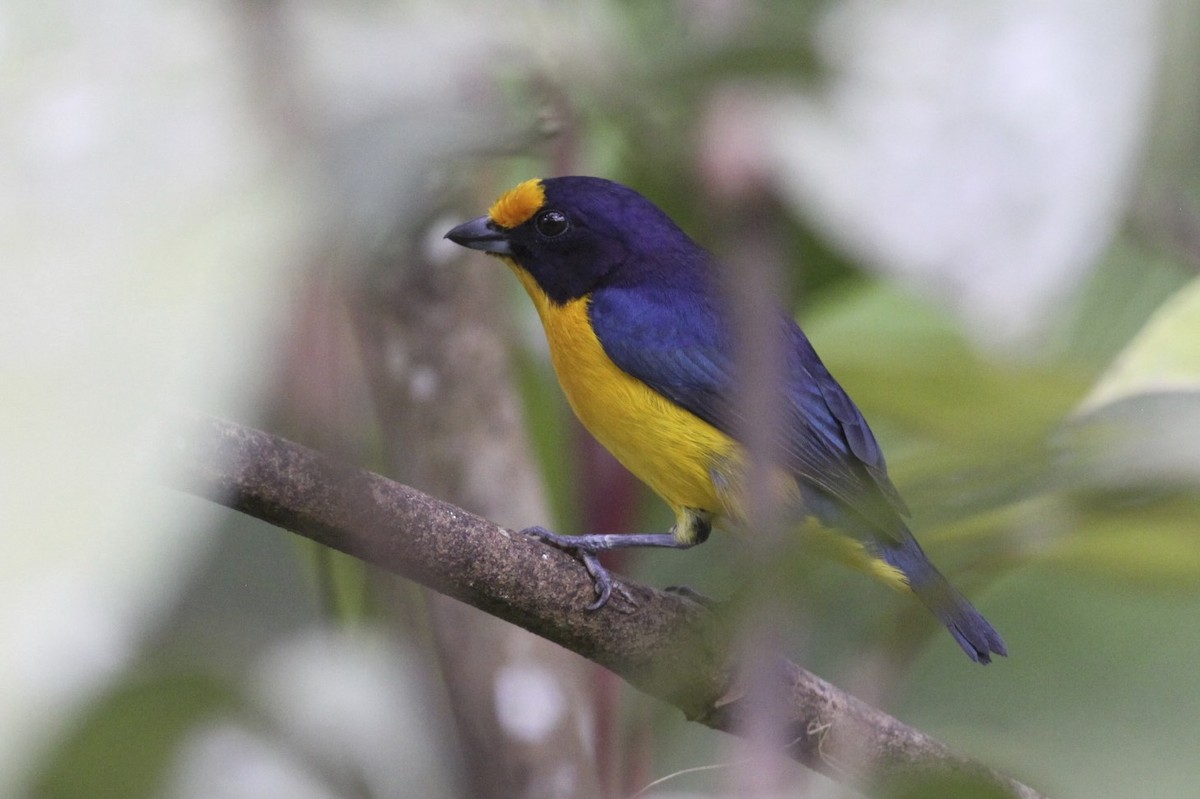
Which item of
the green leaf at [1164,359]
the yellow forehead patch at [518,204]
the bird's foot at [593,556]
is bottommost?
the bird's foot at [593,556]

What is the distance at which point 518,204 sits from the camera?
2479 millimetres

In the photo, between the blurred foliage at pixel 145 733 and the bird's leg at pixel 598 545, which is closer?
the blurred foliage at pixel 145 733

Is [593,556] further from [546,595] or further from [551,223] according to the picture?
[551,223]

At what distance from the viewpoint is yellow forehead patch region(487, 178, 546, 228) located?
2455 millimetres

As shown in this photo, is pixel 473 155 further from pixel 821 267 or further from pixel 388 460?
pixel 388 460

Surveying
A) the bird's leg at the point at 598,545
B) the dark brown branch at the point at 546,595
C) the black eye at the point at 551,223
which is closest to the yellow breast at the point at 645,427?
the bird's leg at the point at 598,545

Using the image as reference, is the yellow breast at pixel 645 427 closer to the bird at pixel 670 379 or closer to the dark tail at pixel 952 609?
the bird at pixel 670 379

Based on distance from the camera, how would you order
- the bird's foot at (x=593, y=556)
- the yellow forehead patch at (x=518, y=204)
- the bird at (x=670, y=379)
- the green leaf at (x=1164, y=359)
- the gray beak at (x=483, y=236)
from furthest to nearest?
1. the yellow forehead patch at (x=518, y=204)
2. the gray beak at (x=483, y=236)
3. the bird at (x=670, y=379)
4. the bird's foot at (x=593, y=556)
5. the green leaf at (x=1164, y=359)

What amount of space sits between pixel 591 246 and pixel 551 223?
0.10m

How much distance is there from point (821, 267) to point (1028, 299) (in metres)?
0.83

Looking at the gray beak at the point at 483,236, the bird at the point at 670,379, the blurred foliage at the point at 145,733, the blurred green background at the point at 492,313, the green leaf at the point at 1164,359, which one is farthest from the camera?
the gray beak at the point at 483,236

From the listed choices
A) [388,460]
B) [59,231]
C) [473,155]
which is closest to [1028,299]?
[473,155]

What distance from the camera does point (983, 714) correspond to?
2723mm

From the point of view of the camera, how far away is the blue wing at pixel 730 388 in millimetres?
2254
